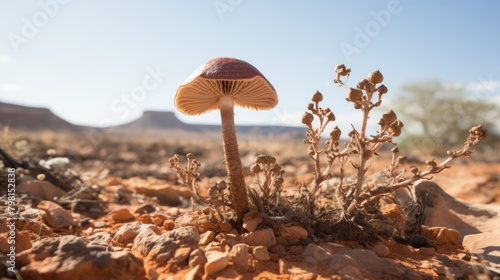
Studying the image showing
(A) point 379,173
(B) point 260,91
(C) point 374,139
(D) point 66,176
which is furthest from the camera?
(D) point 66,176

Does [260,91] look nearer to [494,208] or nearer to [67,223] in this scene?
[67,223]

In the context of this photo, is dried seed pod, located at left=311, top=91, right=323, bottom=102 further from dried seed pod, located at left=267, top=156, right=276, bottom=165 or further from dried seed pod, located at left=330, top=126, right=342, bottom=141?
dried seed pod, located at left=267, top=156, right=276, bottom=165

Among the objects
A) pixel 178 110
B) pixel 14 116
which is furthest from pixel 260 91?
pixel 14 116

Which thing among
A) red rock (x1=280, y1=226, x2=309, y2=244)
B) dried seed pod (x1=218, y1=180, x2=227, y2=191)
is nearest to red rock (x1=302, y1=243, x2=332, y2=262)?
red rock (x1=280, y1=226, x2=309, y2=244)

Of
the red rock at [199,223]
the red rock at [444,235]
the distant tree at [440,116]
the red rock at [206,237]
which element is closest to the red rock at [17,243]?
the red rock at [199,223]

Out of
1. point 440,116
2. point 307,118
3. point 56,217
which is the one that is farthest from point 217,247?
point 440,116

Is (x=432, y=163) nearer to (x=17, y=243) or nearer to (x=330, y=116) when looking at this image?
(x=330, y=116)

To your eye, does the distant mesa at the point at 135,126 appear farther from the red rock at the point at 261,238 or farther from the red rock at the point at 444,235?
the red rock at the point at 261,238

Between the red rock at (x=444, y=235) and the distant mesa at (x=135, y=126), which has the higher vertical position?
the distant mesa at (x=135, y=126)
